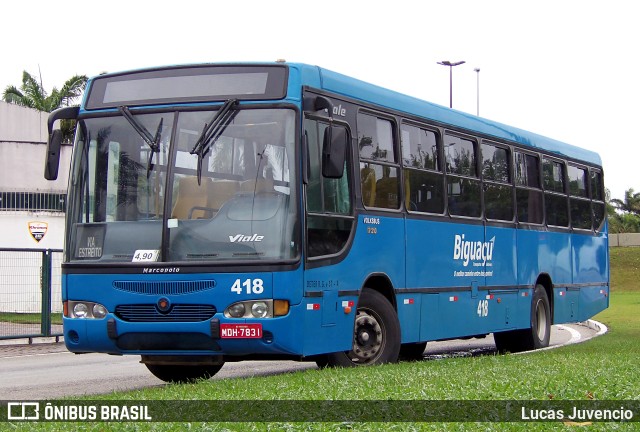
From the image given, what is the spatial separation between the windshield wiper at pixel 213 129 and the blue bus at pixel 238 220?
0.01m

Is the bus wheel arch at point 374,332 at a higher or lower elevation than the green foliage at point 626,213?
lower

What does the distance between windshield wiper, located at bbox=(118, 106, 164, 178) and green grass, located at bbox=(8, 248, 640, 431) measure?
2.52 meters

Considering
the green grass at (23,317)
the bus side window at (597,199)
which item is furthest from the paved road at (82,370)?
the bus side window at (597,199)

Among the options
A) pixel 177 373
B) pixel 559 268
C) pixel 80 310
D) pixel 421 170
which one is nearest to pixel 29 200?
pixel 559 268

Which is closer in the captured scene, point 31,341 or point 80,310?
point 80,310

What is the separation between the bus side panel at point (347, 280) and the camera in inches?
465

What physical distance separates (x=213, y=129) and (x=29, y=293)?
13.4 meters

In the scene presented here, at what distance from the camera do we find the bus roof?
12578 millimetres

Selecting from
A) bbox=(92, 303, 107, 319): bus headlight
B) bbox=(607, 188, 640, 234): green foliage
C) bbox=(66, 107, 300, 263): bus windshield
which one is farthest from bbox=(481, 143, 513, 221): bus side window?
bbox=(607, 188, 640, 234): green foliage

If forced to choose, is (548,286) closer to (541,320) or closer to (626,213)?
(541,320)

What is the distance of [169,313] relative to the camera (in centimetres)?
1152

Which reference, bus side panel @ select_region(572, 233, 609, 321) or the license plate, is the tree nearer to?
bus side panel @ select_region(572, 233, 609, 321)

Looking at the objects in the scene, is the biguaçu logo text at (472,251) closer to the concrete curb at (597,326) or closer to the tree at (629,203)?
the concrete curb at (597,326)

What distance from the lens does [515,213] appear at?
17.9 m
